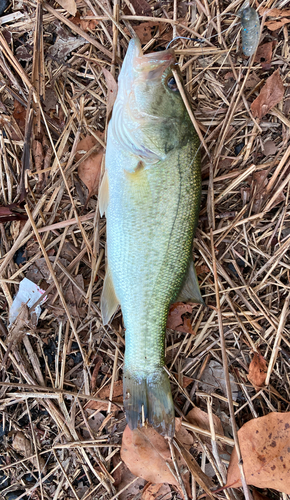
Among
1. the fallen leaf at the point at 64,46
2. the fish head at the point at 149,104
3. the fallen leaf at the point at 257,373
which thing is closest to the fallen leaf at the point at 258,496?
the fallen leaf at the point at 257,373

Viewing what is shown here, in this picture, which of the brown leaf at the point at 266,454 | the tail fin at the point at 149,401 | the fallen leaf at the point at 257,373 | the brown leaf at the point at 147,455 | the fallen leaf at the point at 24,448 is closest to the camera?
the brown leaf at the point at 266,454

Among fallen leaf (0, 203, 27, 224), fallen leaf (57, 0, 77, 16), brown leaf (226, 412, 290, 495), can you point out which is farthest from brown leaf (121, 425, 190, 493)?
fallen leaf (57, 0, 77, 16)

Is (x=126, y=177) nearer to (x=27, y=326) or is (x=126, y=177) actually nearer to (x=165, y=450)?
(x=27, y=326)

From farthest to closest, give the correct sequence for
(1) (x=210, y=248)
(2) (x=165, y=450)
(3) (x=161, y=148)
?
(1) (x=210, y=248) < (2) (x=165, y=450) < (3) (x=161, y=148)

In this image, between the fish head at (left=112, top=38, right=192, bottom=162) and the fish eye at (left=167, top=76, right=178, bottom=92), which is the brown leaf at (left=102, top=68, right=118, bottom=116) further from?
the fish eye at (left=167, top=76, right=178, bottom=92)

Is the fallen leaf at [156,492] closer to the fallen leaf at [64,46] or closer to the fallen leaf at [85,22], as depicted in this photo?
the fallen leaf at [64,46]

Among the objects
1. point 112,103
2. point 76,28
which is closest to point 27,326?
point 112,103
